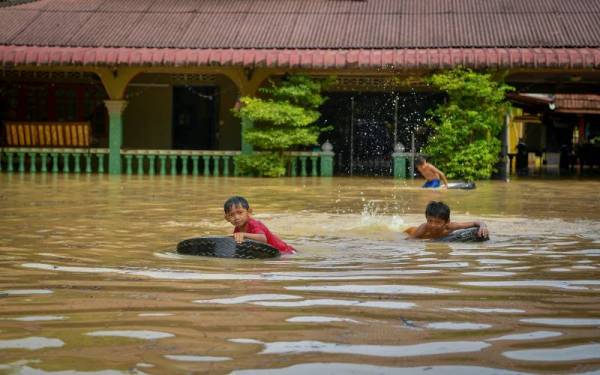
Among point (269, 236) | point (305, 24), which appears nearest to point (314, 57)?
point (305, 24)

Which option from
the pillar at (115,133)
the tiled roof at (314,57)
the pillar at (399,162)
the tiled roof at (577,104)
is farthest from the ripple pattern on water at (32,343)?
the tiled roof at (577,104)

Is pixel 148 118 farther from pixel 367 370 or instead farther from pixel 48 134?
pixel 367 370

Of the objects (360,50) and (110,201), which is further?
(360,50)

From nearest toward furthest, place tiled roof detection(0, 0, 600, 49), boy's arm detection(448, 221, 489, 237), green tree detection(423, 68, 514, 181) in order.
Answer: boy's arm detection(448, 221, 489, 237), green tree detection(423, 68, 514, 181), tiled roof detection(0, 0, 600, 49)

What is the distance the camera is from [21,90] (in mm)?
26000

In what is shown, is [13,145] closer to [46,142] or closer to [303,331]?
[46,142]

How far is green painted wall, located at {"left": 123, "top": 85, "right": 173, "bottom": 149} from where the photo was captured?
85.8 ft

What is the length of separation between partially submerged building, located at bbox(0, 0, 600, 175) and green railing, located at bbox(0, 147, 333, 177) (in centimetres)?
5

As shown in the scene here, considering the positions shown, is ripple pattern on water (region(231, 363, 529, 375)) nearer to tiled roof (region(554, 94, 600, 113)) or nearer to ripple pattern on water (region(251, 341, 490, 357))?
ripple pattern on water (region(251, 341, 490, 357))

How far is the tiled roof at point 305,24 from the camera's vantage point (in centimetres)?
2262

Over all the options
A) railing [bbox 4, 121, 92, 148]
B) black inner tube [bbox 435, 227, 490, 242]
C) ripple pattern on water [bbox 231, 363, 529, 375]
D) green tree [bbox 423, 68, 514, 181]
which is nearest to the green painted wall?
railing [bbox 4, 121, 92, 148]

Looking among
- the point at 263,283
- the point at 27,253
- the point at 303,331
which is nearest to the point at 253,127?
the point at 27,253

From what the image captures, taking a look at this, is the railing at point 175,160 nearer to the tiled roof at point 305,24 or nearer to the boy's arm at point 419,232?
the tiled roof at point 305,24

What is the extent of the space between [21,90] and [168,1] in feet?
14.8
